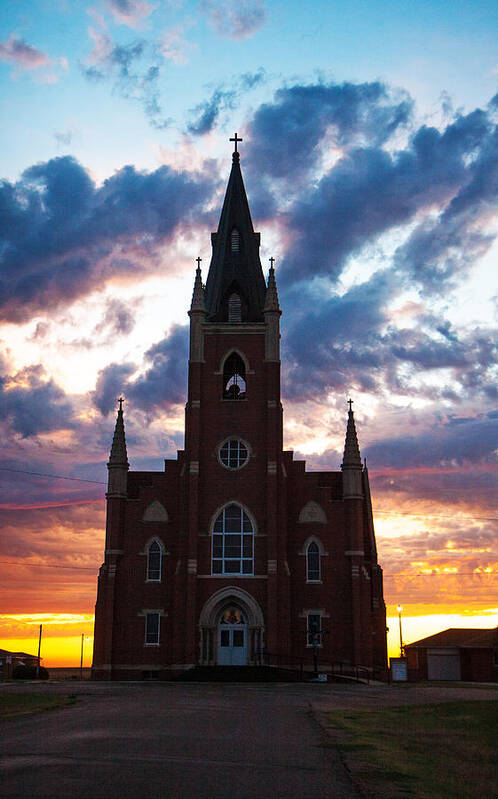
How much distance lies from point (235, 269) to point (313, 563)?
18.4 meters

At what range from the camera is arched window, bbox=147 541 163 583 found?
4728 cm

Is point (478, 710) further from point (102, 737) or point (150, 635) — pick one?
point (150, 635)

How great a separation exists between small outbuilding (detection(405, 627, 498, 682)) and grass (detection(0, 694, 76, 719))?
3697cm

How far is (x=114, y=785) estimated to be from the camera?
356 inches

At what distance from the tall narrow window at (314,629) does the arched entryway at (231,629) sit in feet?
9.63

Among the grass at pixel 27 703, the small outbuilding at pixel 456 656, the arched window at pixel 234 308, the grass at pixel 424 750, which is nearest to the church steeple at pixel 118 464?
the arched window at pixel 234 308

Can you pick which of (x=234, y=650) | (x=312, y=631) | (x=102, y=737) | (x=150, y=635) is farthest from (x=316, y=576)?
(x=102, y=737)

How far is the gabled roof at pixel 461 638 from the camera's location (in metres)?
57.2

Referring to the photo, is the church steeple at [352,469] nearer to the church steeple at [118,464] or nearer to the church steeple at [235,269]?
the church steeple at [235,269]

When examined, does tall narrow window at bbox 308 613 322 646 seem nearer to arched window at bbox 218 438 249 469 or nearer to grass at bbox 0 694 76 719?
arched window at bbox 218 438 249 469

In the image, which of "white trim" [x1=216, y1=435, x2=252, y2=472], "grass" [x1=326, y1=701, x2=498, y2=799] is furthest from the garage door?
"grass" [x1=326, y1=701, x2=498, y2=799]

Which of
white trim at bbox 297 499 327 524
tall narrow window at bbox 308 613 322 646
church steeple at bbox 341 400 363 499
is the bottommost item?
tall narrow window at bbox 308 613 322 646

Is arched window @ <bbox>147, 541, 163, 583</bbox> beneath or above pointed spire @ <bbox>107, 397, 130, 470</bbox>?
beneath

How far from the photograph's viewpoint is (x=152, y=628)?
153 feet
